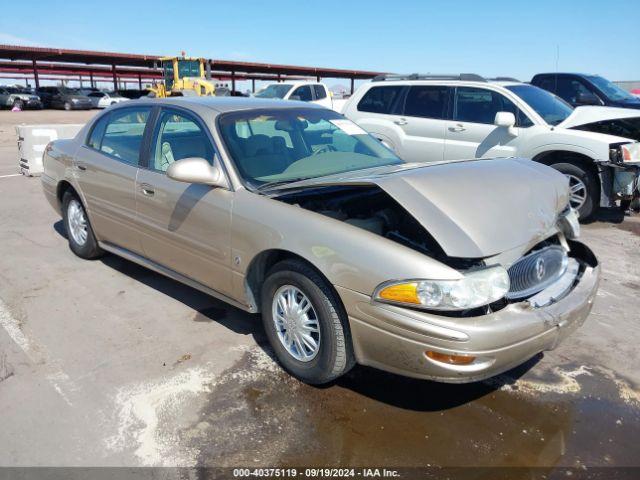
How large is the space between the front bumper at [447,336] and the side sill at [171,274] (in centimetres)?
101

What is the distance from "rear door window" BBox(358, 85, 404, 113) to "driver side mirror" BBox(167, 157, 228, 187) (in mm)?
5674

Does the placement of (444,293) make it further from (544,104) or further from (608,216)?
(608,216)

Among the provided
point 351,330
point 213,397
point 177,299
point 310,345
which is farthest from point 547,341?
point 177,299

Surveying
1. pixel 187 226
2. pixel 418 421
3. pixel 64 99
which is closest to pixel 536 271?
pixel 418 421

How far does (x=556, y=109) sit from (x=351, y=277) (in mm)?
6347

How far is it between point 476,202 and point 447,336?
0.84 metres

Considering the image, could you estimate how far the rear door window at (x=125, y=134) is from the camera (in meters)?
4.38

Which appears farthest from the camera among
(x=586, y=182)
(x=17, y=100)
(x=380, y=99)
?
(x=17, y=100)

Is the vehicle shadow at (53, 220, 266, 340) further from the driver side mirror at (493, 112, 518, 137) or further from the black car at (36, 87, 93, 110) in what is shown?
the black car at (36, 87, 93, 110)

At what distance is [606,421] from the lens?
2965 mm

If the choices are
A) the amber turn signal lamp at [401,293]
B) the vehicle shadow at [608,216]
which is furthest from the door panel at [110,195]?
the vehicle shadow at [608,216]

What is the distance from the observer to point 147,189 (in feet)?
13.4

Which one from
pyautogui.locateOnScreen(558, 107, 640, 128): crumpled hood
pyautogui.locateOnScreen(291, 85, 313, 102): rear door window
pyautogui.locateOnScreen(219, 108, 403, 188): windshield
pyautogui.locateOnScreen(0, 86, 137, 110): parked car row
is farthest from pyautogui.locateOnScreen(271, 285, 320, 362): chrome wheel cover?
pyautogui.locateOnScreen(0, 86, 137, 110): parked car row

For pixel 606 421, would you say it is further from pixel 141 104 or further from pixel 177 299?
pixel 141 104
